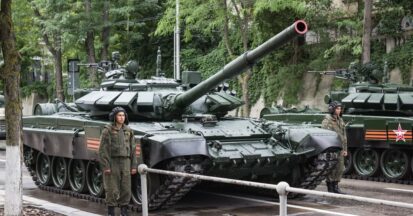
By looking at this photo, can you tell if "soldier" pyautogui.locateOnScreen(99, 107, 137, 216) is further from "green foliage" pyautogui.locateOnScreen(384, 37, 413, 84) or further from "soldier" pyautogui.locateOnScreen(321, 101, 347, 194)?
"green foliage" pyautogui.locateOnScreen(384, 37, 413, 84)

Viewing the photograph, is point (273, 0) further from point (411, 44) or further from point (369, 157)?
point (369, 157)

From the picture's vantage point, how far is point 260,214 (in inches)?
448

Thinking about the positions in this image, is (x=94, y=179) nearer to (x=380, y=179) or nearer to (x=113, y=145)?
(x=113, y=145)

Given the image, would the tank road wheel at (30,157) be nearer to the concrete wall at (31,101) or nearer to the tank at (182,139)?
the tank at (182,139)

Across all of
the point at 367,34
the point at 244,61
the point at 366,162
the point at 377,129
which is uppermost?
the point at 367,34

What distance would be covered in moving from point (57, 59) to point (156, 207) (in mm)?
25465

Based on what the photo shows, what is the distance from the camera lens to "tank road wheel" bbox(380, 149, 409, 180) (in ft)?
55.1

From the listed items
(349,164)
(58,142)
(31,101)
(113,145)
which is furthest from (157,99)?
(31,101)

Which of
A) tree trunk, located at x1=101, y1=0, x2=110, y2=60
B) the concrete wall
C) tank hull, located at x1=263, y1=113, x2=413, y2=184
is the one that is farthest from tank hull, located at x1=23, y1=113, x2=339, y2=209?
the concrete wall

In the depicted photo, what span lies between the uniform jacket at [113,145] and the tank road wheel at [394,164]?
27.2 feet

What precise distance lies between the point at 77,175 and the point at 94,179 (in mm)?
945

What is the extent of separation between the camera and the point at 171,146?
11.2 meters

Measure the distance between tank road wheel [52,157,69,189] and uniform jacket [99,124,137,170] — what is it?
455cm

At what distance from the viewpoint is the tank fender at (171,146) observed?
1116 centimetres
